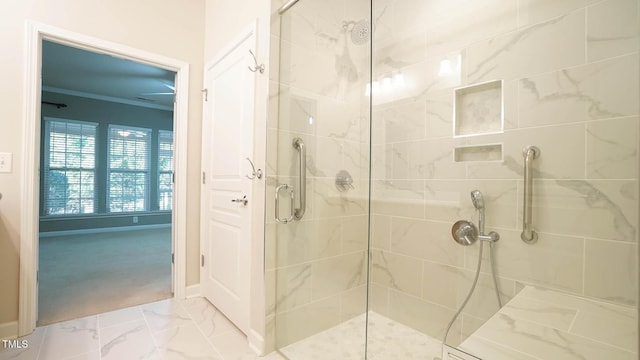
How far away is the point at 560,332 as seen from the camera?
Result: 3.57 feet

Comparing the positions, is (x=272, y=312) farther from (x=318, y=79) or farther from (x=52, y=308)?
(x=52, y=308)

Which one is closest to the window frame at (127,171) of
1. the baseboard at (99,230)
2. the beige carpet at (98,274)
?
the baseboard at (99,230)

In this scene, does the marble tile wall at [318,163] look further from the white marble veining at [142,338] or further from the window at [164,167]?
the window at [164,167]

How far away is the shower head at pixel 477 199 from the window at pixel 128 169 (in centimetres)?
651

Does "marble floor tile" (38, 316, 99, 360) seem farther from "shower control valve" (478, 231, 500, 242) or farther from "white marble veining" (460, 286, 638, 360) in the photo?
"shower control valve" (478, 231, 500, 242)

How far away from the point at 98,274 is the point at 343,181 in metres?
2.99

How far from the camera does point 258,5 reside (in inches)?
73.4

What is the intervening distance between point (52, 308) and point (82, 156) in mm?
4286

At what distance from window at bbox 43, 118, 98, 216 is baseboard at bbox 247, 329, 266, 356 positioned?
221 inches

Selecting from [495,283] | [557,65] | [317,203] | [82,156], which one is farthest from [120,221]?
[557,65]

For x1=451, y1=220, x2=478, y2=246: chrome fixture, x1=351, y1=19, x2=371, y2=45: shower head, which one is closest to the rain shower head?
x1=351, y1=19, x2=371, y2=45: shower head

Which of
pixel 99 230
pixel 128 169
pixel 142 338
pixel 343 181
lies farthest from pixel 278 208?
pixel 99 230

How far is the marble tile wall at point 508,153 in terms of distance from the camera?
4.06ft

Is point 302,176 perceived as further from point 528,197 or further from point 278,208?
point 528,197
